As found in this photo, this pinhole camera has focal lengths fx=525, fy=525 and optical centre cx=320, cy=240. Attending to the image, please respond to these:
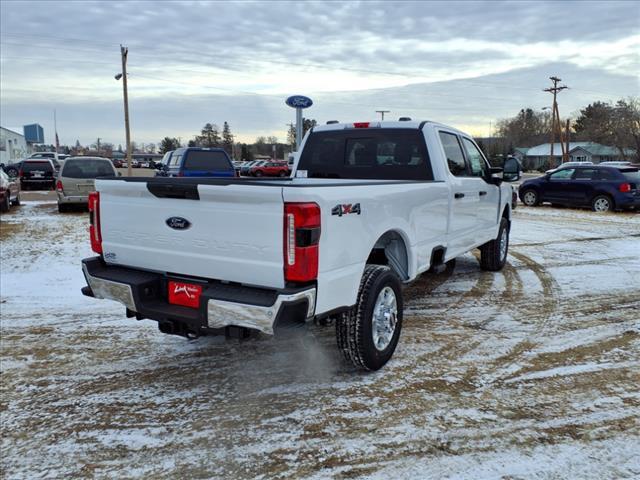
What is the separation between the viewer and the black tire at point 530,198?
61.2 feet

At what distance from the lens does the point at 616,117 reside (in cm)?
6712

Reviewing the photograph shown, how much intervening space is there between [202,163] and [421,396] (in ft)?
47.8

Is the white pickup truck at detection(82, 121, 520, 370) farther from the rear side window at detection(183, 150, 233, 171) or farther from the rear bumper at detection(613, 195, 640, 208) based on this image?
the rear bumper at detection(613, 195, 640, 208)

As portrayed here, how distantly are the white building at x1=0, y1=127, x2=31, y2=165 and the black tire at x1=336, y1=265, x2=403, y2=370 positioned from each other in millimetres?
62777

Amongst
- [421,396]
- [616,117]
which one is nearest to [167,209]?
[421,396]

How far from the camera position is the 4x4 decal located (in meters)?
3.34

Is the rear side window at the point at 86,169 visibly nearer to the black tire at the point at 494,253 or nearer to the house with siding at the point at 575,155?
the black tire at the point at 494,253

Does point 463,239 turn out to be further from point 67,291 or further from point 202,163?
point 202,163

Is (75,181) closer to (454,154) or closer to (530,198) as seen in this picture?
(454,154)

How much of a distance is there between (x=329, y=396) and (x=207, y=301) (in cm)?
117

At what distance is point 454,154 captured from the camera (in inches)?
233

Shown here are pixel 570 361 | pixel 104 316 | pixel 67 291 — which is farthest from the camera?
pixel 67 291

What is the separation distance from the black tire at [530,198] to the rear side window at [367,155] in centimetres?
1469

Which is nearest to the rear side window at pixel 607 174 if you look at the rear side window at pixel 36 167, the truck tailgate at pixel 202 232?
the truck tailgate at pixel 202 232
